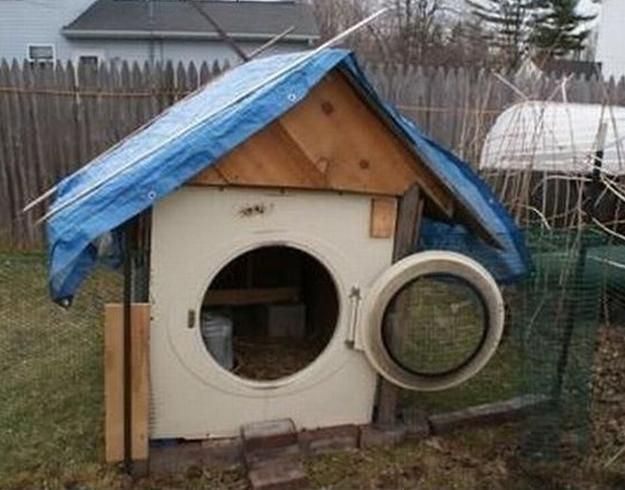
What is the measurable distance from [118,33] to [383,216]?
19340 millimetres

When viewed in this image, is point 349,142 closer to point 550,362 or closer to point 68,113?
point 550,362

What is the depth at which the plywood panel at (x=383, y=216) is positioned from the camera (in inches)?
145

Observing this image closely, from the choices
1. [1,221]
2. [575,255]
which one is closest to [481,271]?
[575,255]

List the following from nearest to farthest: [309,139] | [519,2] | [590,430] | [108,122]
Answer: [309,139] → [590,430] → [108,122] → [519,2]

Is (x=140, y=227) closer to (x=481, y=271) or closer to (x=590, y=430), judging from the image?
(x=481, y=271)

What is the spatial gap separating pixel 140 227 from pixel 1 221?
512 cm

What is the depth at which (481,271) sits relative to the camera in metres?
3.70

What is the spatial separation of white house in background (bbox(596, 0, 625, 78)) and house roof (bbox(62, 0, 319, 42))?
27.9 feet

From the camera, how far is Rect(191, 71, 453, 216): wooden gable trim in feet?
11.1

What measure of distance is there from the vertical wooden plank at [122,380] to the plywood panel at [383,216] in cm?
119

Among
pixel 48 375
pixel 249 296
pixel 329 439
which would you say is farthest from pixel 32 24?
pixel 329 439

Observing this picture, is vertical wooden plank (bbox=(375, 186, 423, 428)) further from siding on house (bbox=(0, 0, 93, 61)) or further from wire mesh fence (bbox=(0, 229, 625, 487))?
siding on house (bbox=(0, 0, 93, 61))

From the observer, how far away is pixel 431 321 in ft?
13.1

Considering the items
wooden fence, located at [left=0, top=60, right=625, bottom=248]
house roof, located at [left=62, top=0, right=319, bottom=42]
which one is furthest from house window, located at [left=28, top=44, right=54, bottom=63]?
wooden fence, located at [left=0, top=60, right=625, bottom=248]
